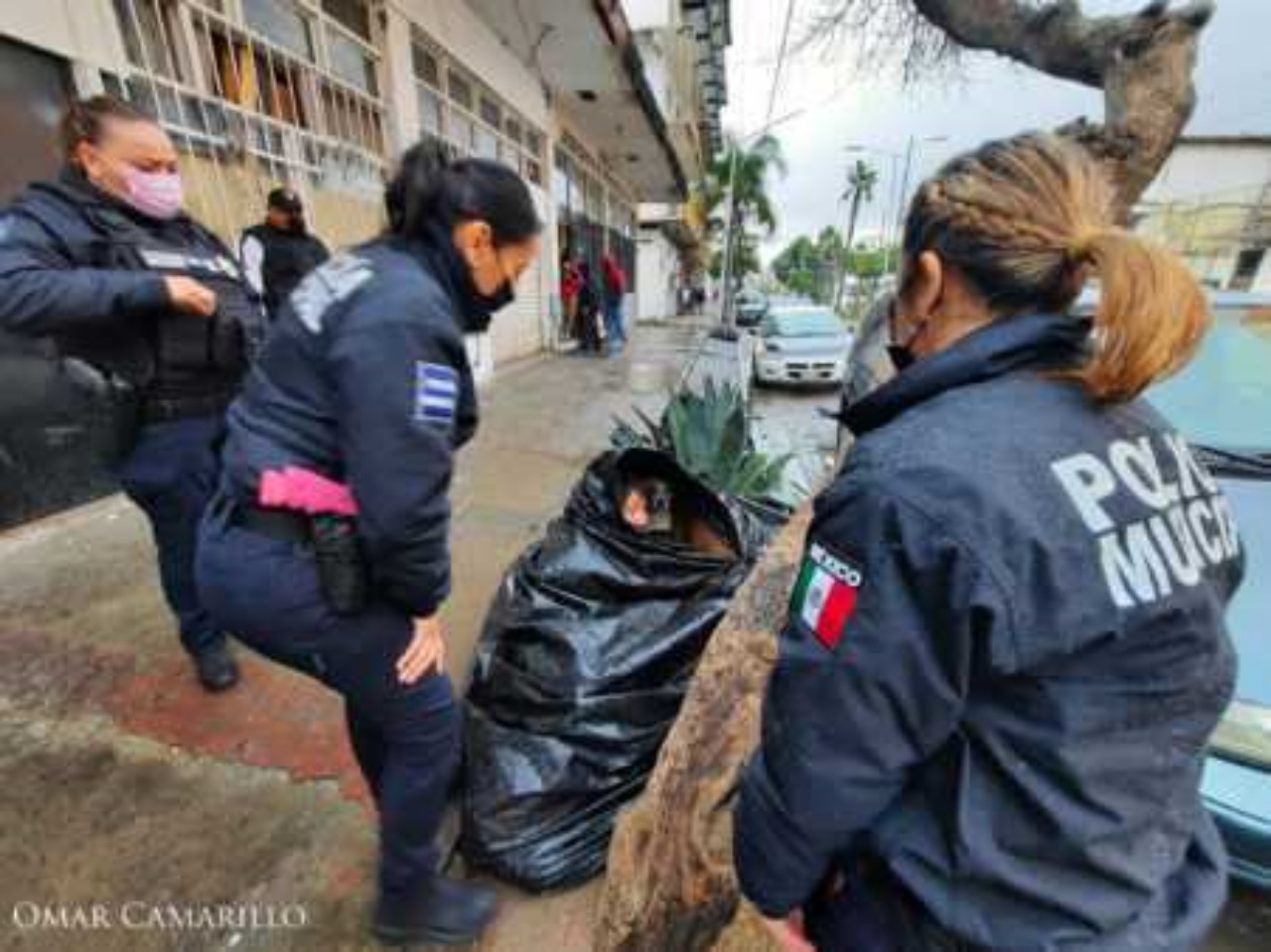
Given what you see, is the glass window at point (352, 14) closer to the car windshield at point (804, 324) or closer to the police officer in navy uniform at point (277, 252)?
the police officer in navy uniform at point (277, 252)

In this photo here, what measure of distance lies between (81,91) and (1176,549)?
457 centimetres

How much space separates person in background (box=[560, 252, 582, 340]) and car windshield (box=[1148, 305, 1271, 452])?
9.10m

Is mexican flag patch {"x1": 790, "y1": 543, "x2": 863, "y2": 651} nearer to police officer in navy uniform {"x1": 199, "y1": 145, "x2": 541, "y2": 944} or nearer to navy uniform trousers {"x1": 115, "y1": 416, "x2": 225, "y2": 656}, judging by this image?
police officer in navy uniform {"x1": 199, "y1": 145, "x2": 541, "y2": 944}

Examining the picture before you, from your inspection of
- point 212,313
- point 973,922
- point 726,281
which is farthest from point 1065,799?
point 726,281

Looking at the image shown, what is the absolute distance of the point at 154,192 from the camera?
175cm

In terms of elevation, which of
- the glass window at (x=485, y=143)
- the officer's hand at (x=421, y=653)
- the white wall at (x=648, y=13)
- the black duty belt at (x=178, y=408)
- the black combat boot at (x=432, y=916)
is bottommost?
the black combat boot at (x=432, y=916)

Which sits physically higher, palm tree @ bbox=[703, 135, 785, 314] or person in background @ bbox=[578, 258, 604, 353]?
palm tree @ bbox=[703, 135, 785, 314]

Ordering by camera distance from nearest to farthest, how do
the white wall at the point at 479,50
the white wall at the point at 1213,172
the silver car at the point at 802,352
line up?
1. the white wall at the point at 479,50
2. the silver car at the point at 802,352
3. the white wall at the point at 1213,172

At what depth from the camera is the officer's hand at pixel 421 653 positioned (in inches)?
47.1

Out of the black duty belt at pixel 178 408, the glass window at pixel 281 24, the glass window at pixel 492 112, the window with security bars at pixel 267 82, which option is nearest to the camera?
the black duty belt at pixel 178 408

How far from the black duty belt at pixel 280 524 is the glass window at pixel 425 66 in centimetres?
628

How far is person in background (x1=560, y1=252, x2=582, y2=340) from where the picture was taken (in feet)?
34.7

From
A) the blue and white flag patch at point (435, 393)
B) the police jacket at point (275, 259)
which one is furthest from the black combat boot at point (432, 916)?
the police jacket at point (275, 259)

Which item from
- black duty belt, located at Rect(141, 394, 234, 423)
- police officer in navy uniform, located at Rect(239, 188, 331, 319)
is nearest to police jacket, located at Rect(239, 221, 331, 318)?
police officer in navy uniform, located at Rect(239, 188, 331, 319)
